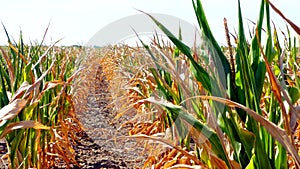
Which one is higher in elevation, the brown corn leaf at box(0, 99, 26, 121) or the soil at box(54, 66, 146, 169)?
the brown corn leaf at box(0, 99, 26, 121)

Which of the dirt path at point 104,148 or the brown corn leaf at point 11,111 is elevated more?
the brown corn leaf at point 11,111

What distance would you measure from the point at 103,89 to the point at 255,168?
7.24 meters

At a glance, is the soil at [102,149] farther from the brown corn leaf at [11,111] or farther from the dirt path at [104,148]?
the brown corn leaf at [11,111]

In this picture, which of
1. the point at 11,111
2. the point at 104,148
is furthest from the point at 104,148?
the point at 11,111

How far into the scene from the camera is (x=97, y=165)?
3021mm

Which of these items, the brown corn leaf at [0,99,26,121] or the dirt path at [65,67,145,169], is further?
the dirt path at [65,67,145,169]

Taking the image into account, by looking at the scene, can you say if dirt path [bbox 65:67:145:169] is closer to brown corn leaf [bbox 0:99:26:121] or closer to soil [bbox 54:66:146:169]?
soil [bbox 54:66:146:169]

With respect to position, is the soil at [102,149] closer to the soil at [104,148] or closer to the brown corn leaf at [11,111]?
the soil at [104,148]

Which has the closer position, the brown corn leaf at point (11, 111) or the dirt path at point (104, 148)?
the brown corn leaf at point (11, 111)

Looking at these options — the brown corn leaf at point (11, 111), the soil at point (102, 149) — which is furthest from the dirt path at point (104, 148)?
the brown corn leaf at point (11, 111)

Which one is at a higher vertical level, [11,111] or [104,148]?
[11,111]

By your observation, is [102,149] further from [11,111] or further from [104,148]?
[11,111]

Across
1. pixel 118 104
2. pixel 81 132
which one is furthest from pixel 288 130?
pixel 118 104

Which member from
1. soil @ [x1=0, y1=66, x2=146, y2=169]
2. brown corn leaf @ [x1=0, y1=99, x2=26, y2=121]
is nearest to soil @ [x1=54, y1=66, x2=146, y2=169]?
soil @ [x1=0, y1=66, x2=146, y2=169]
